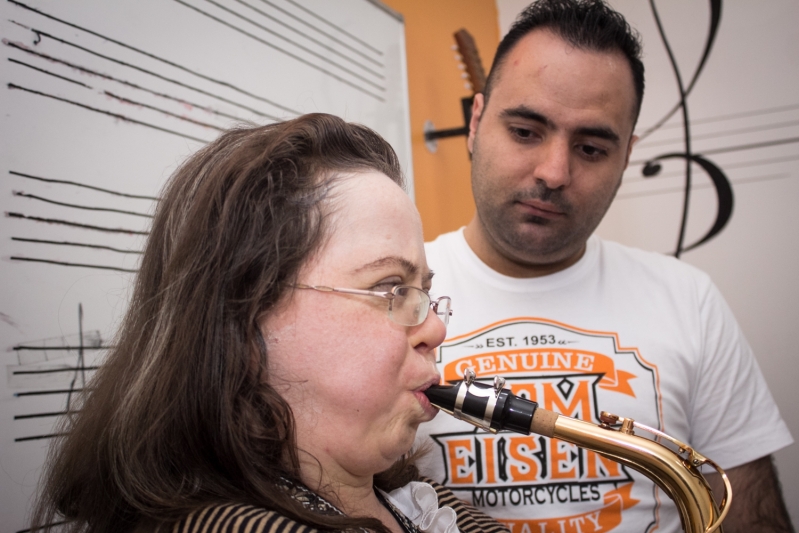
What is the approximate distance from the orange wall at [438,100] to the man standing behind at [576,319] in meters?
0.76

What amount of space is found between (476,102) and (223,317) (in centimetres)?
121

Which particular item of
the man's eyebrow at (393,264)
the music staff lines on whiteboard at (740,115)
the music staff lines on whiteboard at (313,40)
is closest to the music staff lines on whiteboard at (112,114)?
the music staff lines on whiteboard at (313,40)

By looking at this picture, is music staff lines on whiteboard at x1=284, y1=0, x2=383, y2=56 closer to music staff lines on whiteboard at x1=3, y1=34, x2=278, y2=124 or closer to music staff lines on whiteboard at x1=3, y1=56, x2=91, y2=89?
music staff lines on whiteboard at x1=3, y1=34, x2=278, y2=124

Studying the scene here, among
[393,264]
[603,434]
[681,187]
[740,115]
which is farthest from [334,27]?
[740,115]

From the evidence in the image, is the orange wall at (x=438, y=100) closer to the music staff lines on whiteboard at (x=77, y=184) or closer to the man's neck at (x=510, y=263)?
the man's neck at (x=510, y=263)

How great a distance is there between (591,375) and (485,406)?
1.81ft

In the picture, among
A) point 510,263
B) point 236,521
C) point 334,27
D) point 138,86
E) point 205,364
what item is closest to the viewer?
point 236,521

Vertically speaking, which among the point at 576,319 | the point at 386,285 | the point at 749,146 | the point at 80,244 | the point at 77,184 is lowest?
the point at 576,319

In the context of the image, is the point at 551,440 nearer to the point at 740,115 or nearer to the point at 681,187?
the point at 681,187

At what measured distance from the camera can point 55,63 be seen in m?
1.10

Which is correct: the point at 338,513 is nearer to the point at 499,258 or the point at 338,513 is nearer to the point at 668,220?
the point at 499,258

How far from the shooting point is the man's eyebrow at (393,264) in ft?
2.98

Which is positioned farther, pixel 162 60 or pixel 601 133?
pixel 601 133

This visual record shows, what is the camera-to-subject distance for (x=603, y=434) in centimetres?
112
